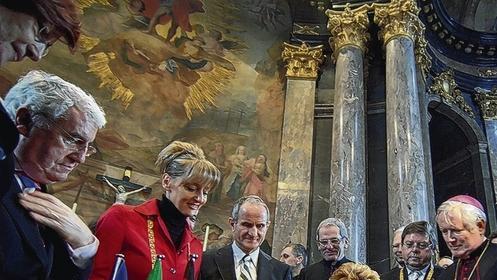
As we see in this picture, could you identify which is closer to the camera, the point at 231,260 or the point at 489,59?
the point at 231,260

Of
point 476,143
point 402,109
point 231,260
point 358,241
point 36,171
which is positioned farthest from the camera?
point 476,143

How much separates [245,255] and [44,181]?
1.68 m

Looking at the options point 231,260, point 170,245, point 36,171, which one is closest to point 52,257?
point 36,171

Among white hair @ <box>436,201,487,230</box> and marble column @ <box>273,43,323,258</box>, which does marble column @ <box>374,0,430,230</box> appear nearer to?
marble column @ <box>273,43,323,258</box>

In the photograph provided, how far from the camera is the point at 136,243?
7.45 ft

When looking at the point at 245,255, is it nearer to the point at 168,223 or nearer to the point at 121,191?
the point at 168,223

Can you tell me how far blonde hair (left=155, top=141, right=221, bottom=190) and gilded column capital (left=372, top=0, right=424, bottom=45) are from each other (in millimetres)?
7241

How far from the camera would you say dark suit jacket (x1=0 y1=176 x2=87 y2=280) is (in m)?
1.15

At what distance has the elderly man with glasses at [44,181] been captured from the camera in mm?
1191

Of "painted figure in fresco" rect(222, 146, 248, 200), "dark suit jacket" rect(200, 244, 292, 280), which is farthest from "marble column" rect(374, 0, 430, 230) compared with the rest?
"dark suit jacket" rect(200, 244, 292, 280)

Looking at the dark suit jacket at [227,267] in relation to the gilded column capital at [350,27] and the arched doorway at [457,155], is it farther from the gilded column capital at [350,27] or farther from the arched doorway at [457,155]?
the arched doorway at [457,155]

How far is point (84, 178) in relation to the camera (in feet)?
28.1

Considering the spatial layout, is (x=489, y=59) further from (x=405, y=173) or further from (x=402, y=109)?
(x=405, y=173)

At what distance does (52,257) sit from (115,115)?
8443 mm
